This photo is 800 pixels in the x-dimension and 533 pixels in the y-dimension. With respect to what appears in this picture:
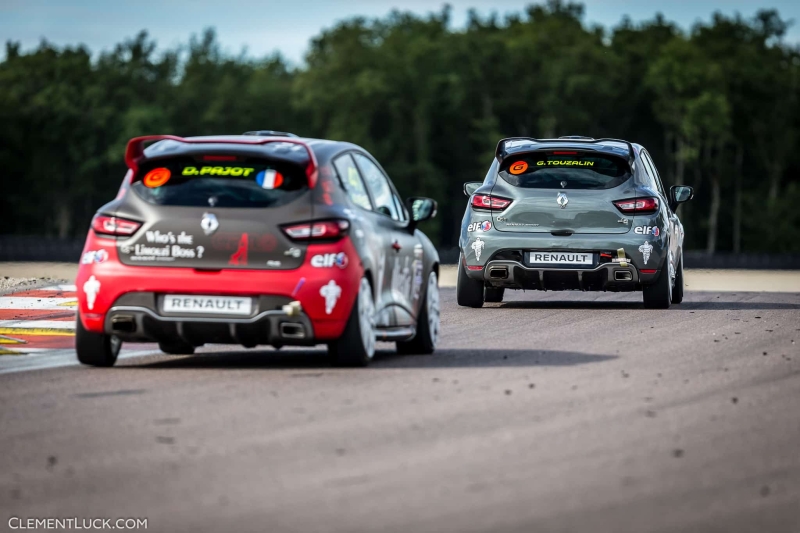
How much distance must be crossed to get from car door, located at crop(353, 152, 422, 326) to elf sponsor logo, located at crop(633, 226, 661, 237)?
5.57m

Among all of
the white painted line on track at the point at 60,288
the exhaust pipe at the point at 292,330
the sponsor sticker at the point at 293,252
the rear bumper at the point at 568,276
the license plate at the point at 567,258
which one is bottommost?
the white painted line on track at the point at 60,288

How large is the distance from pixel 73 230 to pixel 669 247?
95.9 metres

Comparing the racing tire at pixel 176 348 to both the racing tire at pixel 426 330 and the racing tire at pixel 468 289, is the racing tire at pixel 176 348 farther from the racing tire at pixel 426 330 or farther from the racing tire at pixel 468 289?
the racing tire at pixel 468 289

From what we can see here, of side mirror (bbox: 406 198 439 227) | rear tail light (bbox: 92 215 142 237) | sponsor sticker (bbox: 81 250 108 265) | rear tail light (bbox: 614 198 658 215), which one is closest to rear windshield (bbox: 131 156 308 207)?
rear tail light (bbox: 92 215 142 237)

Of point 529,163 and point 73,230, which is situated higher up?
point 529,163

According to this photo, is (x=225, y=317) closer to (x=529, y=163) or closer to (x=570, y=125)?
(x=529, y=163)

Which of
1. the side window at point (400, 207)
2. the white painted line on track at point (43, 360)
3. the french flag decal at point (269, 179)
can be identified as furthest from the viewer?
the side window at point (400, 207)

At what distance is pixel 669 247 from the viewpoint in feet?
60.3

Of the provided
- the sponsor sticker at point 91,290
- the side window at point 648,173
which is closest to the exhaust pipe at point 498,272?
the side window at point 648,173

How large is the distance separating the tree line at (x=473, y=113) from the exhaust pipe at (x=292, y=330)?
88.4 metres

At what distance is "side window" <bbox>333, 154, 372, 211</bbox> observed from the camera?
37.8ft

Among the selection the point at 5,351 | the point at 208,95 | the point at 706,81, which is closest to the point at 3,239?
the point at 5,351

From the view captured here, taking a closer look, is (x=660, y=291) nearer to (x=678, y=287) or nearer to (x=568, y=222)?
(x=568, y=222)

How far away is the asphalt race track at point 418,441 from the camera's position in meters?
6.24
